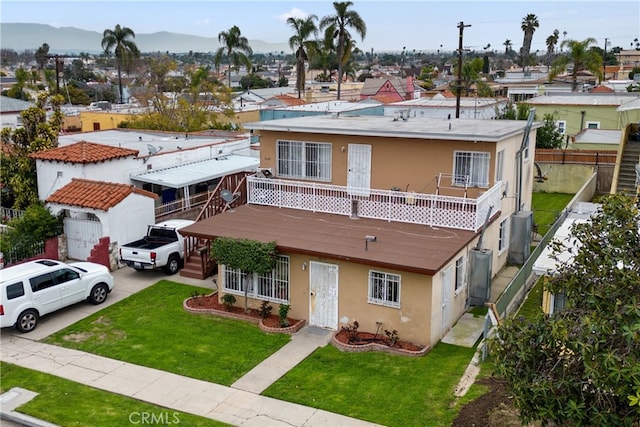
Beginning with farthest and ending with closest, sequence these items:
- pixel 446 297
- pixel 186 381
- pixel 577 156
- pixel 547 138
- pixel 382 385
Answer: pixel 547 138 < pixel 577 156 < pixel 446 297 < pixel 186 381 < pixel 382 385

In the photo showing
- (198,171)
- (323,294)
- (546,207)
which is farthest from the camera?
(546,207)

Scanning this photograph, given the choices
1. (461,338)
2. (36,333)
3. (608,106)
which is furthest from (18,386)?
(608,106)

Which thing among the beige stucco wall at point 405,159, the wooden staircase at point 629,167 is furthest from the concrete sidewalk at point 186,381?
the wooden staircase at point 629,167

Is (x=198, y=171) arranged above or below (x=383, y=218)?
above

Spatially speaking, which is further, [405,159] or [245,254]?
[405,159]

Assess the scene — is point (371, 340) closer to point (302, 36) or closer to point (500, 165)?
point (500, 165)

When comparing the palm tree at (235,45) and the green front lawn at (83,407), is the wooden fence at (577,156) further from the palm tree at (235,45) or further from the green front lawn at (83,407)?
the palm tree at (235,45)

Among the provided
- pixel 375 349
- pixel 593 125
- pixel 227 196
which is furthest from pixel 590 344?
pixel 593 125
